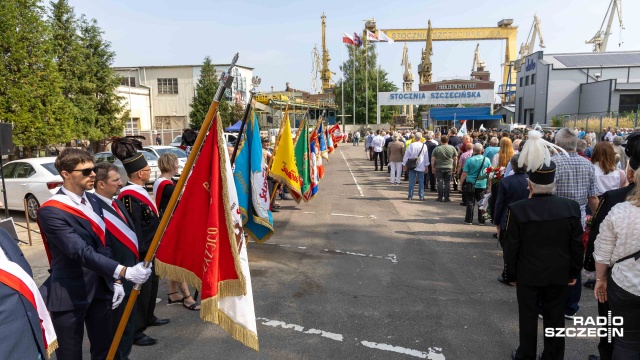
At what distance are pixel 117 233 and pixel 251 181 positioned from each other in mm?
3009

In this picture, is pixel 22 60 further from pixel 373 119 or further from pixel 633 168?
pixel 373 119

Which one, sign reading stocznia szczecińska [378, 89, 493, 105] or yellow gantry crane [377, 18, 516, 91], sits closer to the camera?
sign reading stocznia szczecińska [378, 89, 493, 105]

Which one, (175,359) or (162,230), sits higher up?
(162,230)

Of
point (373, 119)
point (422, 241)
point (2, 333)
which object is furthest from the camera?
point (373, 119)

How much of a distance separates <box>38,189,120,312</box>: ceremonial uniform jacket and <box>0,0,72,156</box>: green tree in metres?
13.6

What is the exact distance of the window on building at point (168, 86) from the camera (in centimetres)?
4966

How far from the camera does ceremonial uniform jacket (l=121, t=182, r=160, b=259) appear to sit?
443 cm

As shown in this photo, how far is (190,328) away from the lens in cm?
493

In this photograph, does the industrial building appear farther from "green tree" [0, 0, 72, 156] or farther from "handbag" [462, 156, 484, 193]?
"green tree" [0, 0, 72, 156]

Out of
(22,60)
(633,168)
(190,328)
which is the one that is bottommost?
(190,328)

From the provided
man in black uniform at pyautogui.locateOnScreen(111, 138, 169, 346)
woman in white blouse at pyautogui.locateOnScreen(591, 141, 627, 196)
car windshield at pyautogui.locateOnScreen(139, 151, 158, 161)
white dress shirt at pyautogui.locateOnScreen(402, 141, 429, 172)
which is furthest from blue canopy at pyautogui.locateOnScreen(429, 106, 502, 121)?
man in black uniform at pyautogui.locateOnScreen(111, 138, 169, 346)

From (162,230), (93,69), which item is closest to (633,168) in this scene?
(162,230)

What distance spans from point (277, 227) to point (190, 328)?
4.90m

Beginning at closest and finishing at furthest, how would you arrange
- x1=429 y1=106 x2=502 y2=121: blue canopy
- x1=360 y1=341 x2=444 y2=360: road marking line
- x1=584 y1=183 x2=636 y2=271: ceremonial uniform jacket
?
x1=584 y1=183 x2=636 y2=271: ceremonial uniform jacket < x1=360 y1=341 x2=444 y2=360: road marking line < x1=429 y1=106 x2=502 y2=121: blue canopy
